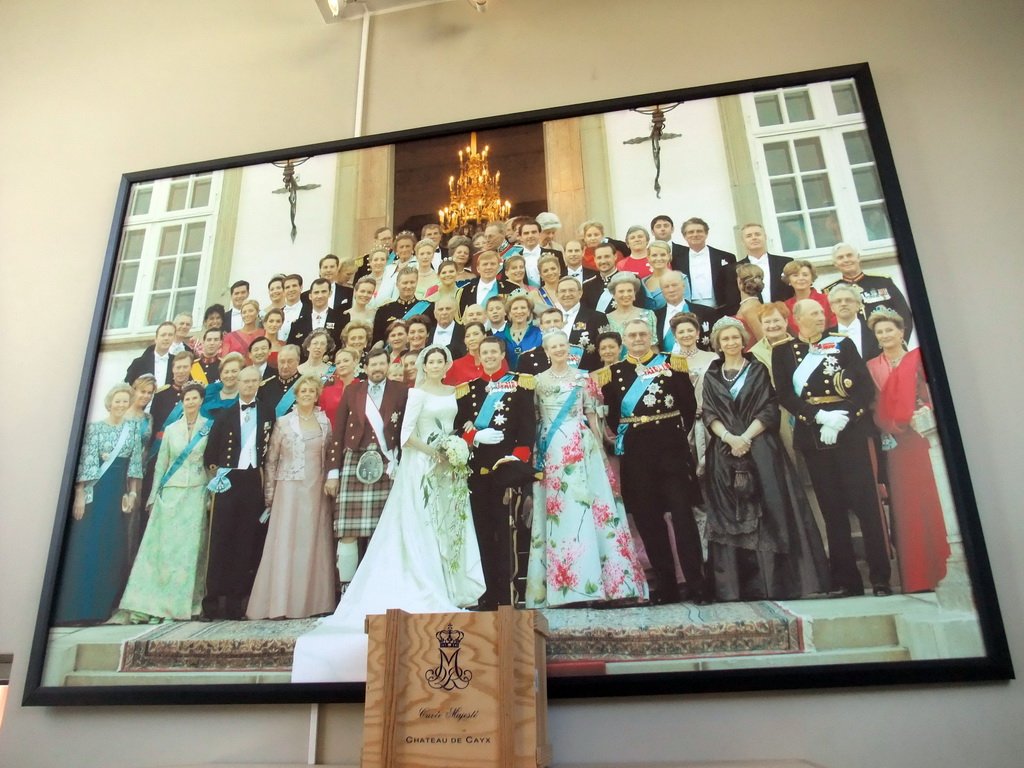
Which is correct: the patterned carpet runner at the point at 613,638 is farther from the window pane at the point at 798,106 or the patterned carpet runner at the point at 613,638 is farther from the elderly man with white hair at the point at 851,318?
the window pane at the point at 798,106

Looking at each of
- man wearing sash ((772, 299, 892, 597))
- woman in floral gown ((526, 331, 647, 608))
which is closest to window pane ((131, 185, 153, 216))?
woman in floral gown ((526, 331, 647, 608))

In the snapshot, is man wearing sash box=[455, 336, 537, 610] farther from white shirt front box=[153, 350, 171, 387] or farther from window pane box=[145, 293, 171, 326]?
window pane box=[145, 293, 171, 326]

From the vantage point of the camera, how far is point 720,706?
267 centimetres

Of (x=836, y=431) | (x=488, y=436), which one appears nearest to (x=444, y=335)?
(x=488, y=436)

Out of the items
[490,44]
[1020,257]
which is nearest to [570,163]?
[490,44]

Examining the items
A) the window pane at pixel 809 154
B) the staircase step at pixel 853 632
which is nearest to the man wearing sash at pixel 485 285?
the window pane at pixel 809 154

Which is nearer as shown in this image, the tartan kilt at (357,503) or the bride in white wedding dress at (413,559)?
the bride in white wedding dress at (413,559)

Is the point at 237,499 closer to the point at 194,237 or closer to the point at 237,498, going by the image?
the point at 237,498

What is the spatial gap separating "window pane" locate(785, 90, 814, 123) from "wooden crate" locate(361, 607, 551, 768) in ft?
8.31

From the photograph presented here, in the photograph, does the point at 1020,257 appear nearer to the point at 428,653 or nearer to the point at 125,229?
the point at 428,653

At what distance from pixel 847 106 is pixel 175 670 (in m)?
3.76

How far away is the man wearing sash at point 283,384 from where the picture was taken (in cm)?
338

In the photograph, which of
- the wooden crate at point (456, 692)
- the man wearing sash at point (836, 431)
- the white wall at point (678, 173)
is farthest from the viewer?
the white wall at point (678, 173)

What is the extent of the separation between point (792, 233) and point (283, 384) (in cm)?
233
